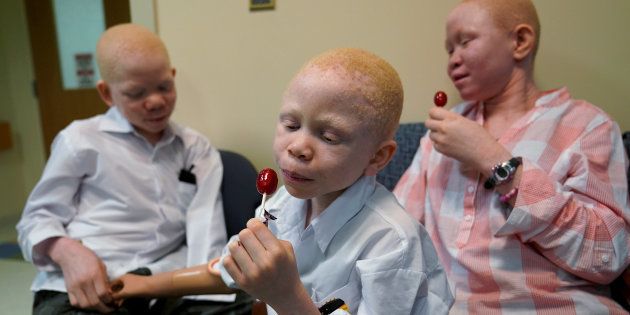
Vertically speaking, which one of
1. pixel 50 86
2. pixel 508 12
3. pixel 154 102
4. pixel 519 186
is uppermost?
pixel 508 12

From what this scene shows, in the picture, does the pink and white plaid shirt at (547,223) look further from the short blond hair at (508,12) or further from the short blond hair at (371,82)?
the short blond hair at (371,82)

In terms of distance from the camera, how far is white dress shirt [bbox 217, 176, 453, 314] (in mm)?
641

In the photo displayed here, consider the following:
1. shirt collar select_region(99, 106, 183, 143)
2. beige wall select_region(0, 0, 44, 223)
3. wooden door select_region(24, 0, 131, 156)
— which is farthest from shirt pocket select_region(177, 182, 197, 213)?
beige wall select_region(0, 0, 44, 223)

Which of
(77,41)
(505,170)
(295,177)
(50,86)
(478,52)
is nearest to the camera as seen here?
(295,177)

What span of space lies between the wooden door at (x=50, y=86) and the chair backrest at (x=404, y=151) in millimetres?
2259

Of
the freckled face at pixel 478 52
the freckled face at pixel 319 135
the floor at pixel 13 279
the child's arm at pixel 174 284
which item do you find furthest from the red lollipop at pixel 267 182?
the floor at pixel 13 279

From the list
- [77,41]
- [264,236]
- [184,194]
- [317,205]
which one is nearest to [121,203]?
[184,194]

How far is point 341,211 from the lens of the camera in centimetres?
72

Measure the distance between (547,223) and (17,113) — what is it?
3.48 metres

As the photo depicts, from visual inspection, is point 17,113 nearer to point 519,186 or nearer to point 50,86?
point 50,86

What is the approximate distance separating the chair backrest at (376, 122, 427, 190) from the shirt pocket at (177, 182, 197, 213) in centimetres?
62

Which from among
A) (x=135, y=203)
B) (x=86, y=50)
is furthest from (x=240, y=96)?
(x=86, y=50)

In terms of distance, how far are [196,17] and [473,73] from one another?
1.07 m

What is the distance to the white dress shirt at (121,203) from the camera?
117 cm
